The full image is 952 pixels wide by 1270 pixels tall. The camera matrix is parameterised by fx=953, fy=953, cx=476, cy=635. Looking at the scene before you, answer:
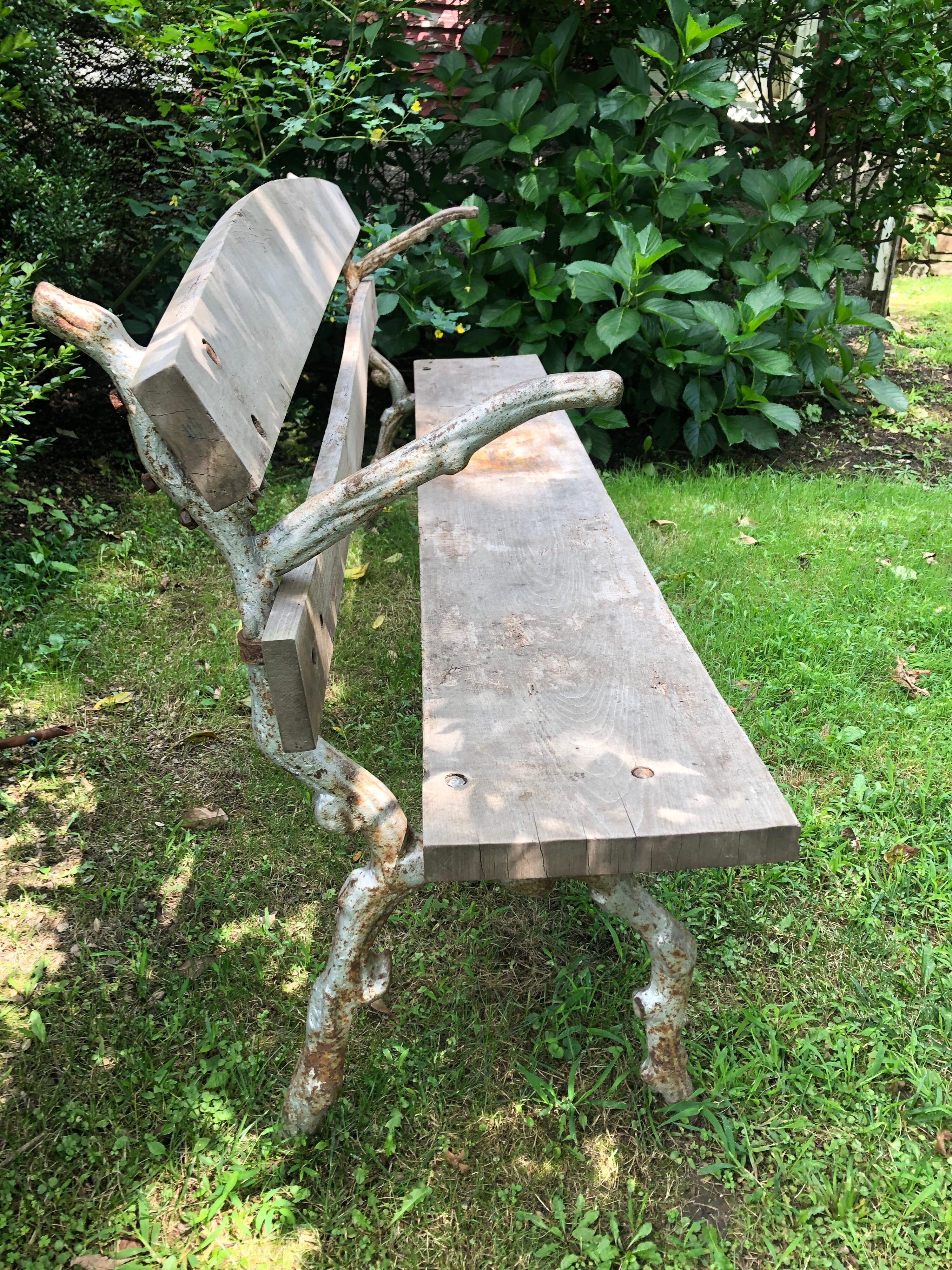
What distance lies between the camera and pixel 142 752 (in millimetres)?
2838

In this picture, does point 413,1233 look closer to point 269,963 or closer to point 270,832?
point 269,963

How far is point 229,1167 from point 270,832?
93 centimetres

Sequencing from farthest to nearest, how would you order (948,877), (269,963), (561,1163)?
(948,877)
(269,963)
(561,1163)

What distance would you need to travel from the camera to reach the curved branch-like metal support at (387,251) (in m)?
3.48

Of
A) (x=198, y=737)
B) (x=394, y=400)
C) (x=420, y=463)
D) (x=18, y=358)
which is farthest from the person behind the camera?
(x=394, y=400)

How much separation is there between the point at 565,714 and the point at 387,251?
2.50m

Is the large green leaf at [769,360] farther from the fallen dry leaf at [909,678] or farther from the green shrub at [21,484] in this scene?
the green shrub at [21,484]

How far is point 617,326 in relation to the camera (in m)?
4.05

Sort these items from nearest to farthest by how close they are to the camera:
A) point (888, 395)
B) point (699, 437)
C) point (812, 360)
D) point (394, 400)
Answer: point (394, 400) < point (699, 437) < point (812, 360) < point (888, 395)

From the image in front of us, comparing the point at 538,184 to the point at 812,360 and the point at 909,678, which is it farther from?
the point at 909,678

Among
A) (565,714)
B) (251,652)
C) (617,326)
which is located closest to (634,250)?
(617,326)

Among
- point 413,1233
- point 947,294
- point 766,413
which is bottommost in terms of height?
point 947,294

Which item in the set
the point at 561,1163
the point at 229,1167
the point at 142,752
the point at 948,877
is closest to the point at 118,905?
the point at 142,752

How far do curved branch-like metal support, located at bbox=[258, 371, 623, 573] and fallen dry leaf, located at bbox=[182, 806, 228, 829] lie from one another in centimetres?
121
